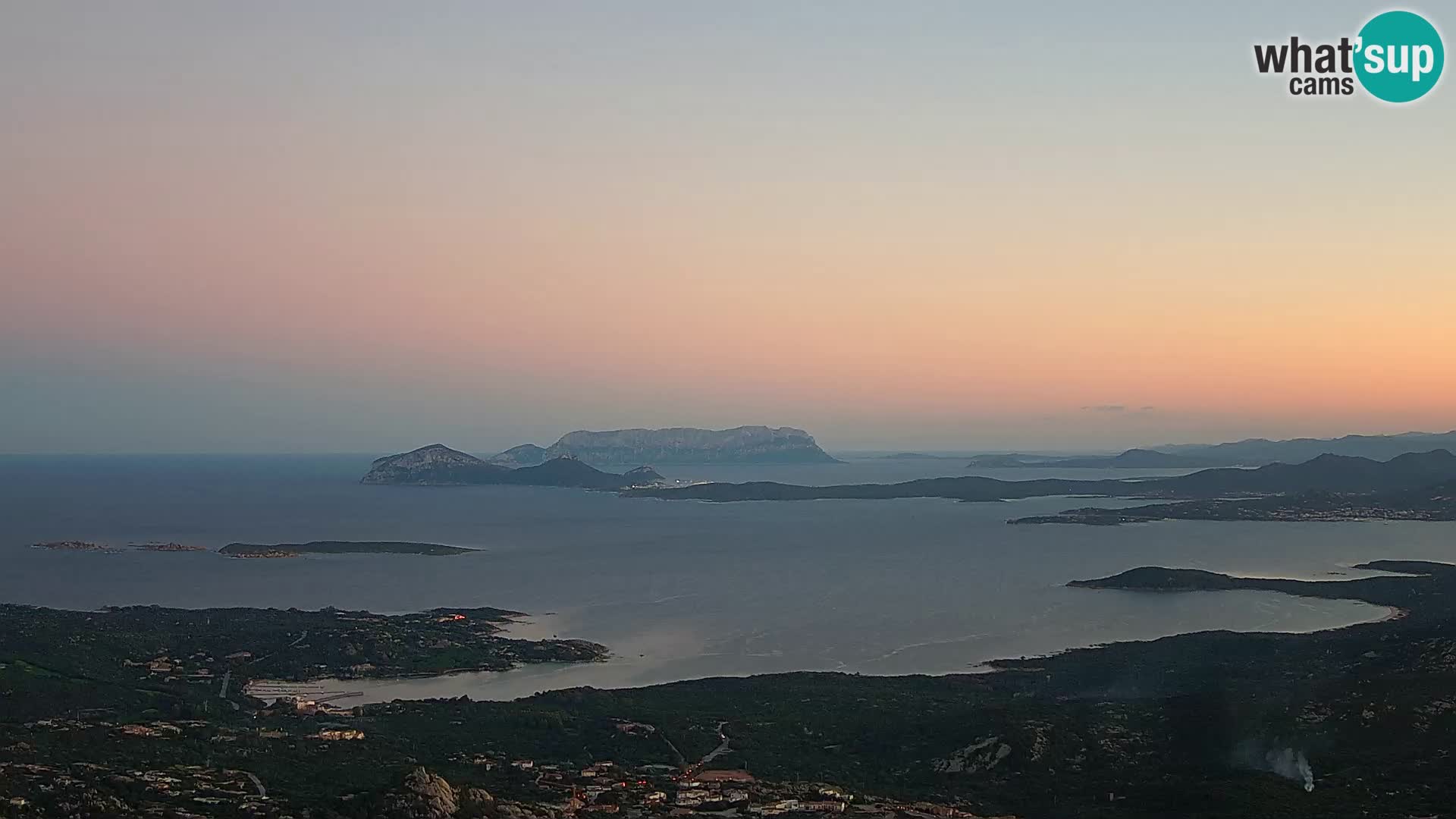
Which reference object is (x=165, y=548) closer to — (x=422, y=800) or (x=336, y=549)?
(x=336, y=549)

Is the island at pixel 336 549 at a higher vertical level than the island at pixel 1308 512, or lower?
lower

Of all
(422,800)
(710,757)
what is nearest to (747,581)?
(710,757)

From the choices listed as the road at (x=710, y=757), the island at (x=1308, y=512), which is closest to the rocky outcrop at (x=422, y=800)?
the road at (x=710, y=757)

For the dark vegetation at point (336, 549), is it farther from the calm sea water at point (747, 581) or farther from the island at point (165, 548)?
the calm sea water at point (747, 581)

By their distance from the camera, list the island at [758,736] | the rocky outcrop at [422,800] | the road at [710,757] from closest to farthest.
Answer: the rocky outcrop at [422,800] < the island at [758,736] < the road at [710,757]

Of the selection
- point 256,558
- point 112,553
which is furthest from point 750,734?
point 112,553

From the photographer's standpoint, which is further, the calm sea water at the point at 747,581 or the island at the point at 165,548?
the island at the point at 165,548

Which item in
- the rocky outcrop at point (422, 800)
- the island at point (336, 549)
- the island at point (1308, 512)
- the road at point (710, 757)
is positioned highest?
the island at point (1308, 512)

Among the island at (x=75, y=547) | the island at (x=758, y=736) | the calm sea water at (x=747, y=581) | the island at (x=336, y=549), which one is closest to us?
the island at (x=758, y=736)
